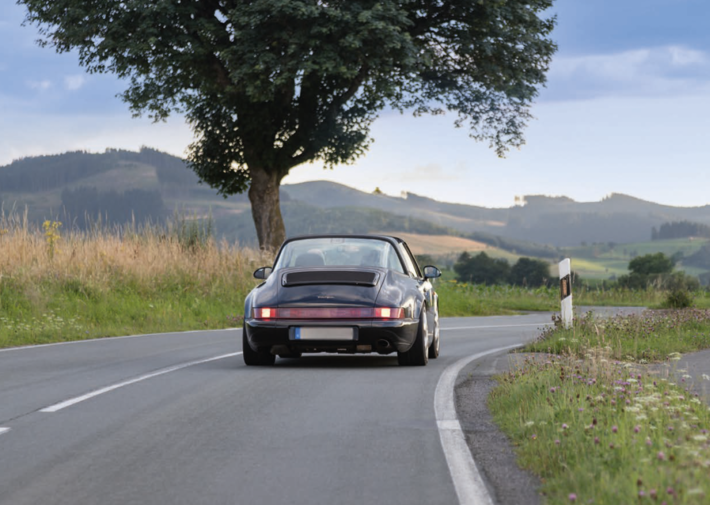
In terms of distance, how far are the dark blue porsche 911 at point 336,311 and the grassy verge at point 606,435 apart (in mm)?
2517

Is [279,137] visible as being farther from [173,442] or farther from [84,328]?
[173,442]

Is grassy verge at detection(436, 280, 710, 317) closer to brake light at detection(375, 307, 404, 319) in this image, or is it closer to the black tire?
the black tire

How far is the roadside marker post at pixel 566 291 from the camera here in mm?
15398

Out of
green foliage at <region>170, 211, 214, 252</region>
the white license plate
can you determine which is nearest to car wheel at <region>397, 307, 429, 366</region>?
the white license plate

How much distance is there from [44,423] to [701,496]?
5396mm

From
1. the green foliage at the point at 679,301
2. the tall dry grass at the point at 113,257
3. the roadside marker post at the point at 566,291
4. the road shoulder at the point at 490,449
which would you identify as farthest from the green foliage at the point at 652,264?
the road shoulder at the point at 490,449

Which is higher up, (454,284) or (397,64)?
(397,64)

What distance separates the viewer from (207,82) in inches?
1286

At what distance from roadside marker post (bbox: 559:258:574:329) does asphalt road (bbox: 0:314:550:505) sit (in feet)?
9.64

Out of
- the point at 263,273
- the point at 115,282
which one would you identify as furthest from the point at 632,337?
the point at 115,282

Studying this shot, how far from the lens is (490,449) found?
691 cm

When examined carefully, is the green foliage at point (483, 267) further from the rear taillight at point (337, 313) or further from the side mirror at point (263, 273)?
the rear taillight at point (337, 313)

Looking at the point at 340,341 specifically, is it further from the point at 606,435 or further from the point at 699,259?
the point at 699,259

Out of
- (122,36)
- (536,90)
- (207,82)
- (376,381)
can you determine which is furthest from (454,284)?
(376,381)
